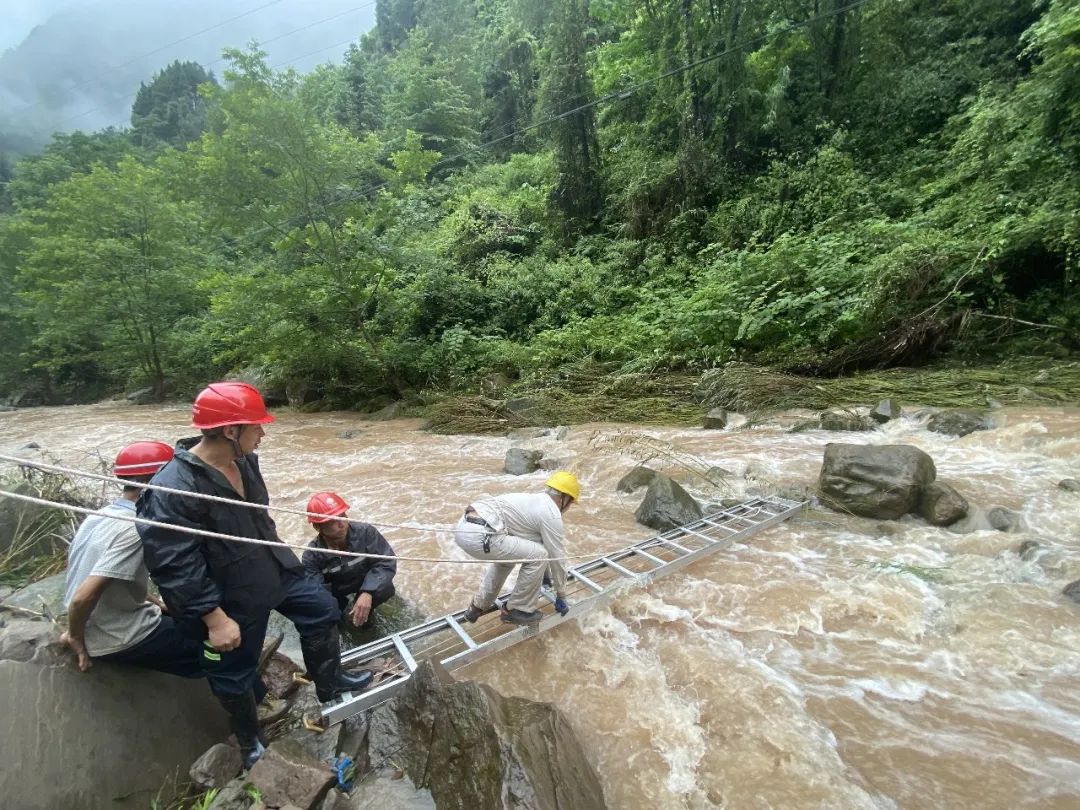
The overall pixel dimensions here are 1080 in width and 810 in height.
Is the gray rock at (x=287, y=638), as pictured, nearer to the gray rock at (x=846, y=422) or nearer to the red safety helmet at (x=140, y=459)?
the red safety helmet at (x=140, y=459)

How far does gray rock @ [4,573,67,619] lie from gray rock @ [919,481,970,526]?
6.23m

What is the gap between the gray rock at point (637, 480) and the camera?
5898mm

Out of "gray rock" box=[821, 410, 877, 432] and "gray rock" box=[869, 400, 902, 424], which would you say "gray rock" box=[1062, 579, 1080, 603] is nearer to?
"gray rock" box=[821, 410, 877, 432]

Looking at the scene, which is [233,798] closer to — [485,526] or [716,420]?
[485,526]

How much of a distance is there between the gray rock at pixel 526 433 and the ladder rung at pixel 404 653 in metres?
5.75

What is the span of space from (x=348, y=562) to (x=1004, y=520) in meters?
5.30

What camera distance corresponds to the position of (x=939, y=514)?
447 centimetres

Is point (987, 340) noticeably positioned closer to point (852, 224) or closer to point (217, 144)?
point (852, 224)

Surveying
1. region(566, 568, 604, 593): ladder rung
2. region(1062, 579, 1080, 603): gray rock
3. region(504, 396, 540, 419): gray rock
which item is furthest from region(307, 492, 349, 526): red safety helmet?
region(504, 396, 540, 419): gray rock

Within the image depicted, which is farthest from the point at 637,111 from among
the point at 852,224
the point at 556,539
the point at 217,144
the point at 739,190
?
the point at 556,539

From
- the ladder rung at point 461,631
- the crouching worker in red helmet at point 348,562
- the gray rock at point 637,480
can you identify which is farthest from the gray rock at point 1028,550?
the crouching worker in red helmet at point 348,562

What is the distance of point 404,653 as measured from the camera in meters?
3.01

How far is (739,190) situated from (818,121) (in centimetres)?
278

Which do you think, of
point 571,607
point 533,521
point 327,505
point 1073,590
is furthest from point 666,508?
point 327,505
